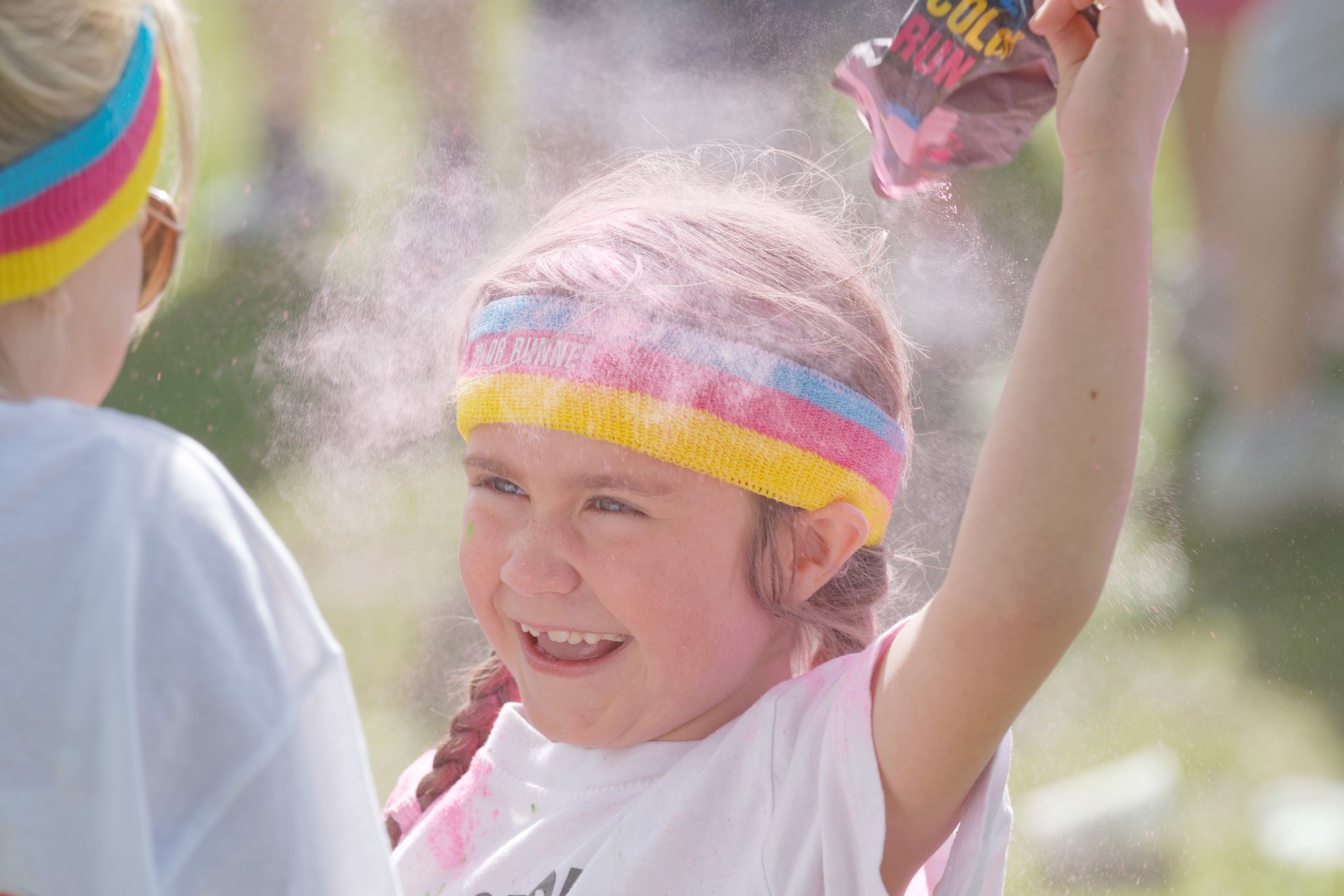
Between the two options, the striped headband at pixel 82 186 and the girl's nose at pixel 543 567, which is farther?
the girl's nose at pixel 543 567

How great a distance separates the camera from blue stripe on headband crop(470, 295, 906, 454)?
1281 mm

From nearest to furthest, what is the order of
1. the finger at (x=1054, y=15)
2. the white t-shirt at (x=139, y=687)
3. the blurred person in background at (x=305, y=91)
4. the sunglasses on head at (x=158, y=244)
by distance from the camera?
the white t-shirt at (x=139, y=687) < the sunglasses on head at (x=158, y=244) < the finger at (x=1054, y=15) < the blurred person in background at (x=305, y=91)

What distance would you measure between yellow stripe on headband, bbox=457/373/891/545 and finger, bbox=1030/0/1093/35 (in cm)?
43

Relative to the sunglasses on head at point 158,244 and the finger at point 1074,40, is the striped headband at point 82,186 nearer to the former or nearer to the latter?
the sunglasses on head at point 158,244

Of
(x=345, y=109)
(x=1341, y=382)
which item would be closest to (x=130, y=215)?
(x=345, y=109)

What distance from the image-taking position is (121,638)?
0.71 meters

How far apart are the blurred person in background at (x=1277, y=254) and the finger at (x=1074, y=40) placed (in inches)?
93.2

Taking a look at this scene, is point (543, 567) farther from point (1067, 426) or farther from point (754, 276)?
point (1067, 426)

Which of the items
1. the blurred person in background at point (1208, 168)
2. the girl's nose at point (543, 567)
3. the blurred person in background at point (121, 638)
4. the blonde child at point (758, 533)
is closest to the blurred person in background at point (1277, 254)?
the blurred person in background at point (1208, 168)

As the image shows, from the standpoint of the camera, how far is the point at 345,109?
6.56ft

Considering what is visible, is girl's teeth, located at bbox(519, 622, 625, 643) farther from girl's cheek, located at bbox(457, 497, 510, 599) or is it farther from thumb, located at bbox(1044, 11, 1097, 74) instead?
thumb, located at bbox(1044, 11, 1097, 74)

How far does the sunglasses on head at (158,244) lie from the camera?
94 cm

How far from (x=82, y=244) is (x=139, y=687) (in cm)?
28

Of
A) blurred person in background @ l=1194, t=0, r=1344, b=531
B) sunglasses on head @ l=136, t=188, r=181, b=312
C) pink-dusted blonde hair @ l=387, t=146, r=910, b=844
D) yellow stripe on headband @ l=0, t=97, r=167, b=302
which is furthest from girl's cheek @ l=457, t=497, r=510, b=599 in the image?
blurred person in background @ l=1194, t=0, r=1344, b=531
